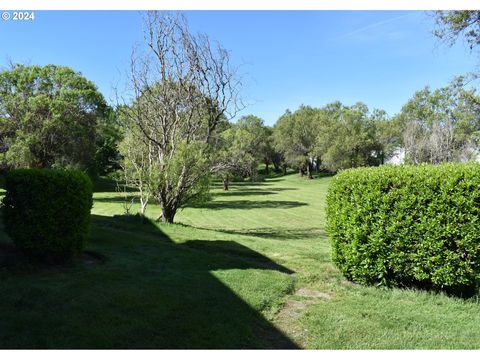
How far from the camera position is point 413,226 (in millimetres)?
5566

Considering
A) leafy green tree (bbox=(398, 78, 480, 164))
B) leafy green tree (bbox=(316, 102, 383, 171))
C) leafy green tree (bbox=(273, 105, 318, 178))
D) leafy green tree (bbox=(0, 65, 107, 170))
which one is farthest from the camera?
leafy green tree (bbox=(273, 105, 318, 178))

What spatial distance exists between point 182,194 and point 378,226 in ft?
31.3

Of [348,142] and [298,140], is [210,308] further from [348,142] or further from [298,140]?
[298,140]

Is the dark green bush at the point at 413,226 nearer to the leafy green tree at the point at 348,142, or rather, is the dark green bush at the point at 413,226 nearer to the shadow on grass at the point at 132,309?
the shadow on grass at the point at 132,309

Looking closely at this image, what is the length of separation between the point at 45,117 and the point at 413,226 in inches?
1171

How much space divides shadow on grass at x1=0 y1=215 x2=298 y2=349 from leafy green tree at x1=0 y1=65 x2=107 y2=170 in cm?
2436

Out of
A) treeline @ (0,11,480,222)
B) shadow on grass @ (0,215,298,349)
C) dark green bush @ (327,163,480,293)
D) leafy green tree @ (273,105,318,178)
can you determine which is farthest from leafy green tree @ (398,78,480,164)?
shadow on grass @ (0,215,298,349)

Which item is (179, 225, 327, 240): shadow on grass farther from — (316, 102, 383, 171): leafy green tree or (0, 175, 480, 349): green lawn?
(316, 102, 383, 171): leafy green tree

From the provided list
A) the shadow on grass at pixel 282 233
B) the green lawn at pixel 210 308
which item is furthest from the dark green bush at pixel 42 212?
the shadow on grass at pixel 282 233

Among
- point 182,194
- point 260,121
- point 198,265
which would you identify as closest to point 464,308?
point 198,265

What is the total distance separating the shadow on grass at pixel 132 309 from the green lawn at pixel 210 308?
0.01m

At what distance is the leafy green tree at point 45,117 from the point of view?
27.8m

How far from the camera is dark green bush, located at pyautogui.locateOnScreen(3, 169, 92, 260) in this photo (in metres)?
5.81

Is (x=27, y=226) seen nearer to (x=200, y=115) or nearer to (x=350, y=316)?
(x=350, y=316)
